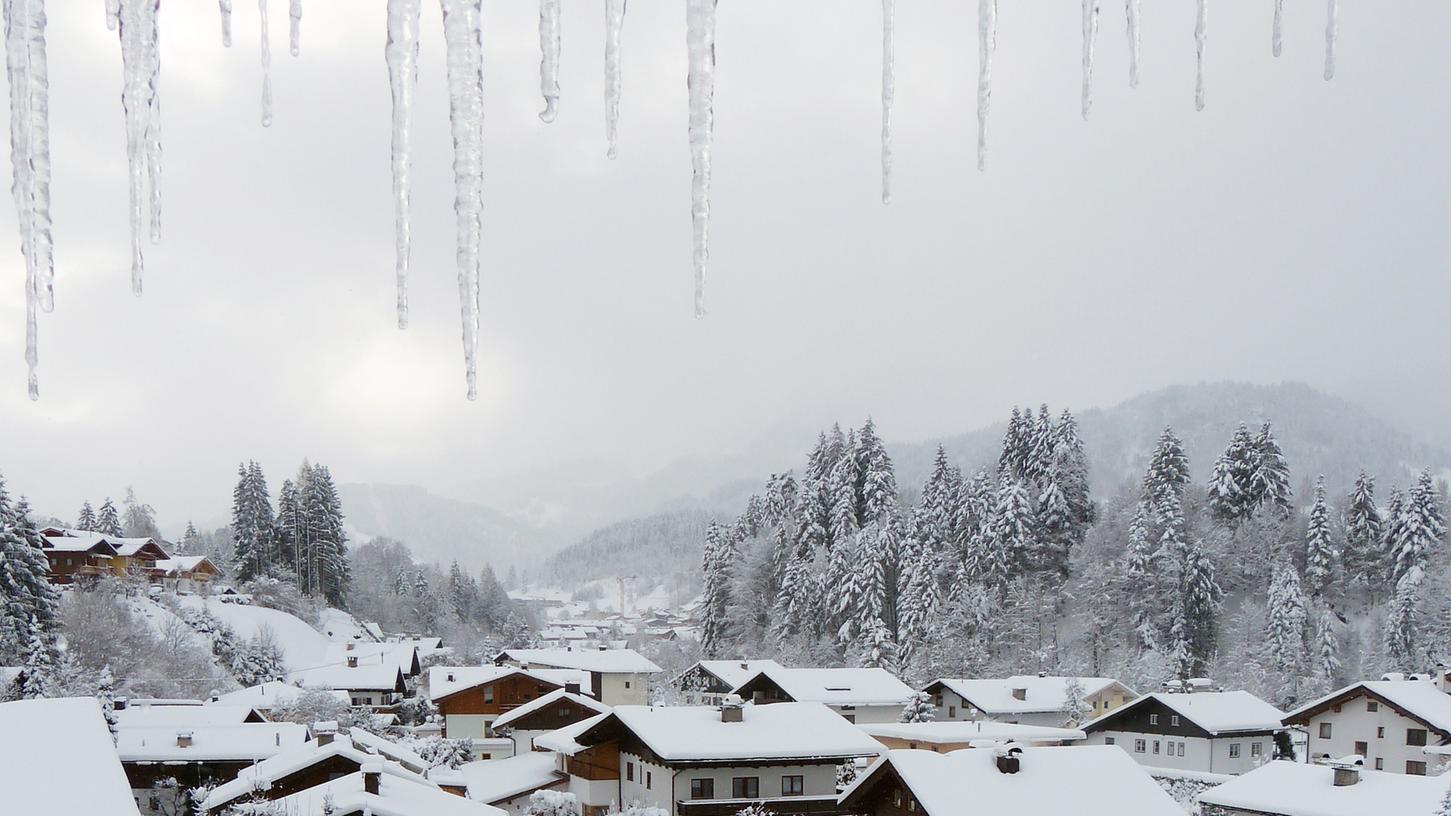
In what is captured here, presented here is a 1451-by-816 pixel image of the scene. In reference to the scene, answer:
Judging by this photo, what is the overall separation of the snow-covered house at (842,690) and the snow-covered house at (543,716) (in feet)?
24.3

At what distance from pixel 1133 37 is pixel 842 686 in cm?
4343

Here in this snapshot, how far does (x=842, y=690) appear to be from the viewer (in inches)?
1748

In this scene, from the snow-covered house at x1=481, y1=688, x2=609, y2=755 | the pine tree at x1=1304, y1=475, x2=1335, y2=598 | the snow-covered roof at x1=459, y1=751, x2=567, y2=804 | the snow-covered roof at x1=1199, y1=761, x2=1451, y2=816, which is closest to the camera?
the snow-covered roof at x1=1199, y1=761, x2=1451, y2=816

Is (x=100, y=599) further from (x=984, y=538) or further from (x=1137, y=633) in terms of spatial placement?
(x=1137, y=633)

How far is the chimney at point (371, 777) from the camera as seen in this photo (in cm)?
1867

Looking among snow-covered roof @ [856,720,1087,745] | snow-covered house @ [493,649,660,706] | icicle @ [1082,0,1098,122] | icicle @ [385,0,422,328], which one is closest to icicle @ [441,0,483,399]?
icicle @ [385,0,422,328]

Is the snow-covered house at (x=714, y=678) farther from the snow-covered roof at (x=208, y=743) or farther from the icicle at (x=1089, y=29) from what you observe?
the icicle at (x=1089, y=29)

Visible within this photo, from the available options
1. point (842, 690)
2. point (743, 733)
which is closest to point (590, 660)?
point (842, 690)

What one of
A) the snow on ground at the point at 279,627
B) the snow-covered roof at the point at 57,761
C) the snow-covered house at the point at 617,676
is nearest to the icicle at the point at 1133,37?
the snow-covered roof at the point at 57,761

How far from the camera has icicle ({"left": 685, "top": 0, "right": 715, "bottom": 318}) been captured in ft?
9.61

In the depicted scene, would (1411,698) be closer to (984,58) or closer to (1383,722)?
(1383,722)

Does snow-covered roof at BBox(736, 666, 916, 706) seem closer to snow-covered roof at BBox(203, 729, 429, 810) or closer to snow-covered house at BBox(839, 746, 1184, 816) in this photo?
snow-covered house at BBox(839, 746, 1184, 816)

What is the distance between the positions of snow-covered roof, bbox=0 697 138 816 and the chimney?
8.01 m

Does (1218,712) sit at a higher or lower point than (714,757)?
lower
